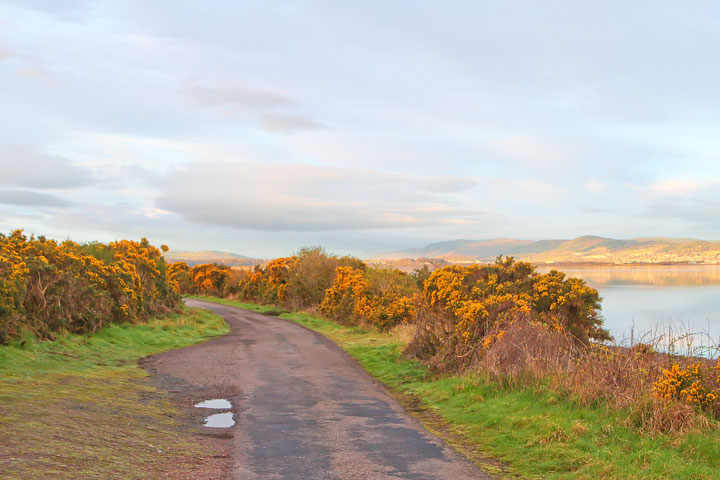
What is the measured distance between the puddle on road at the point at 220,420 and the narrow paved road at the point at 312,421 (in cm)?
22

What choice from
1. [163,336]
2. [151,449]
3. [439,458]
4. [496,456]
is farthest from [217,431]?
[163,336]

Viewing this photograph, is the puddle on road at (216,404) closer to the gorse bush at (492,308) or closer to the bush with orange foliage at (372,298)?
the gorse bush at (492,308)

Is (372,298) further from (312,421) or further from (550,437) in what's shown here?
(550,437)

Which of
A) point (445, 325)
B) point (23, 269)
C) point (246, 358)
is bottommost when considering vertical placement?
point (246, 358)

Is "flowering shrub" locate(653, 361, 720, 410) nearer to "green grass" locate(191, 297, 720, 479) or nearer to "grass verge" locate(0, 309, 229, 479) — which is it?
"green grass" locate(191, 297, 720, 479)

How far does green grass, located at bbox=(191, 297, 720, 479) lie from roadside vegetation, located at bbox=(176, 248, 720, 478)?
2cm

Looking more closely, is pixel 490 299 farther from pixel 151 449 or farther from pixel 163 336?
pixel 163 336

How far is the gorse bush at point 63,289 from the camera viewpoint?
16078mm

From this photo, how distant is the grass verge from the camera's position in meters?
6.90

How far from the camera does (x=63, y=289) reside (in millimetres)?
19328

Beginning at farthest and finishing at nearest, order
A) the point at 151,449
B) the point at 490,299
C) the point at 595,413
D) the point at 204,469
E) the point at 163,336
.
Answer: the point at 163,336, the point at 490,299, the point at 595,413, the point at 151,449, the point at 204,469

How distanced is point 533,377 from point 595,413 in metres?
2.28

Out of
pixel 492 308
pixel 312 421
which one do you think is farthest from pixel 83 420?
pixel 492 308

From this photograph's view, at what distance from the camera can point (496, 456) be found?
27.4 ft
